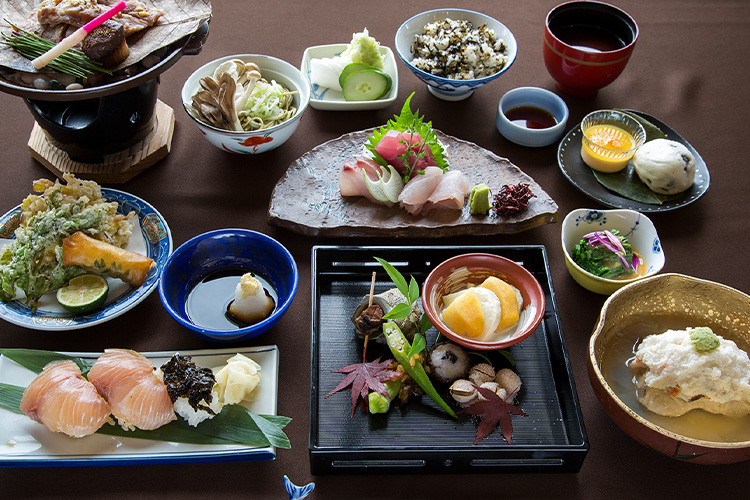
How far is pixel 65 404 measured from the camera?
4.17 ft

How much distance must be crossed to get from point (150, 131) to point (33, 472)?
43.3 inches

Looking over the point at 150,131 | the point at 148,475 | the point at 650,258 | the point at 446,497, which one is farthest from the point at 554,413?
the point at 150,131

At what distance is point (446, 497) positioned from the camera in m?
1.32

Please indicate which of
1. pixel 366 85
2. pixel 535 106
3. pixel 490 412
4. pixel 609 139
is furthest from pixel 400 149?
pixel 490 412

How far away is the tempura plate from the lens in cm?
147

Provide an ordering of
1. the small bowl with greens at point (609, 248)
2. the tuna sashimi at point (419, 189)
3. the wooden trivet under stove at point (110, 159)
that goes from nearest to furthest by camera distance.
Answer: the small bowl with greens at point (609, 248), the tuna sashimi at point (419, 189), the wooden trivet under stove at point (110, 159)

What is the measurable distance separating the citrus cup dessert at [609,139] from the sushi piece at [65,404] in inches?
61.3

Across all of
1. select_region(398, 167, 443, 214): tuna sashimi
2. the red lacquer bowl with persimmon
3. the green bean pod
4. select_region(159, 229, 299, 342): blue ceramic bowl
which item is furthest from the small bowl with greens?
select_region(159, 229, 299, 342): blue ceramic bowl

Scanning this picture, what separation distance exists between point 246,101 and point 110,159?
1.54 ft

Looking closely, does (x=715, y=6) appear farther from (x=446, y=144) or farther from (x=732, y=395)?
(x=732, y=395)

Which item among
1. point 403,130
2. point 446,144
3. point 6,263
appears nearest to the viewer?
point 6,263

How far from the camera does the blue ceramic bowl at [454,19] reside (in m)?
2.03

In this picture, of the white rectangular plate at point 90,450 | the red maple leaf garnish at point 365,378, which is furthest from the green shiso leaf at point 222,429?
the red maple leaf garnish at point 365,378

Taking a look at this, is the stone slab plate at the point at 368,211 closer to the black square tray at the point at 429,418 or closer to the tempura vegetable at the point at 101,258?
the black square tray at the point at 429,418
